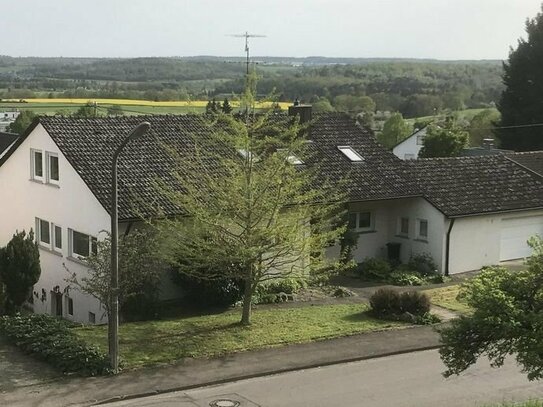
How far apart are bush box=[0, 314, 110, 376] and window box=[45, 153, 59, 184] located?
6872 millimetres

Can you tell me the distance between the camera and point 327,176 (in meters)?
28.7

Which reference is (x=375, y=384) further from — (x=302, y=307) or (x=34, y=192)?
(x=34, y=192)

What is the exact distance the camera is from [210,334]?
67.3 feet

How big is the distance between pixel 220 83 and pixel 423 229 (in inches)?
1660

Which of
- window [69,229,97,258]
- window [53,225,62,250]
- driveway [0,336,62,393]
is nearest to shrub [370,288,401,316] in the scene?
window [69,229,97,258]

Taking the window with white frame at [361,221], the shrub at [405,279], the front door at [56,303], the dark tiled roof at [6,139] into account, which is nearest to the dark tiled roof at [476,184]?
the window with white frame at [361,221]

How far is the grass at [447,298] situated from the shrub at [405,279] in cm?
92

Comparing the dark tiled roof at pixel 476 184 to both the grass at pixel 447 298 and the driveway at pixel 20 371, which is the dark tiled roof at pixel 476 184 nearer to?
the grass at pixel 447 298

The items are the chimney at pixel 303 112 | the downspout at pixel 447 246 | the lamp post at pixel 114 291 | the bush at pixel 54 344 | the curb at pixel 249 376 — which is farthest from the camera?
the chimney at pixel 303 112

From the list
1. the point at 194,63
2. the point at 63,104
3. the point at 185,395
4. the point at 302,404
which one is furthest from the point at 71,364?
the point at 194,63

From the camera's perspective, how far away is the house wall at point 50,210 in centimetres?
2488

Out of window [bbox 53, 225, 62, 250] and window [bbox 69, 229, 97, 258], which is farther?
window [bbox 53, 225, 62, 250]

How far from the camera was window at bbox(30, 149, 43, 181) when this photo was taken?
27.8 meters

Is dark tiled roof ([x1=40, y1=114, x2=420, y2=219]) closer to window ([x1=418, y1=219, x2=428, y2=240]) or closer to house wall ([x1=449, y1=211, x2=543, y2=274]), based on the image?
window ([x1=418, y1=219, x2=428, y2=240])
